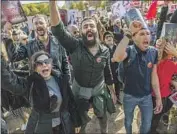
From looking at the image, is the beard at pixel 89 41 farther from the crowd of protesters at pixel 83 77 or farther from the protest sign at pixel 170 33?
the protest sign at pixel 170 33

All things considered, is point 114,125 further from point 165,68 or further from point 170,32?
point 170,32

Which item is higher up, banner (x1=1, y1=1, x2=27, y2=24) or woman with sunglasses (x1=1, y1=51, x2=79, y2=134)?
banner (x1=1, y1=1, x2=27, y2=24)

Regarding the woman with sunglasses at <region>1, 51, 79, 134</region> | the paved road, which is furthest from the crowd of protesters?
the paved road

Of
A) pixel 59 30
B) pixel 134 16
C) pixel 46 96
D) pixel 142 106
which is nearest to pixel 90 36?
pixel 59 30

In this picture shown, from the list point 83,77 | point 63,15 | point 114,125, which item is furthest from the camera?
point 63,15

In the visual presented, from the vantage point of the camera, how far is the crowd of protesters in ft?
9.66

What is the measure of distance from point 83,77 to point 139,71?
66 centimetres

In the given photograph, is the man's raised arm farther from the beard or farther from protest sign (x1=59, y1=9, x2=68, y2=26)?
protest sign (x1=59, y1=9, x2=68, y2=26)

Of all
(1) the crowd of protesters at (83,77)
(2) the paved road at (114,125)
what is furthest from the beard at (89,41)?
(2) the paved road at (114,125)

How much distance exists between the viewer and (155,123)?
12.4 ft

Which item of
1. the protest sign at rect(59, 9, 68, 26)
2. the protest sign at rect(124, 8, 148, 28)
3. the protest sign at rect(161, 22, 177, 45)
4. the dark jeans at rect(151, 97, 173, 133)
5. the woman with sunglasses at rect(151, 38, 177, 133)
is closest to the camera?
the protest sign at rect(124, 8, 148, 28)

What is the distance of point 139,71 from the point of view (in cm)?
317

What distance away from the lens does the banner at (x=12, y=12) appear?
3.27m

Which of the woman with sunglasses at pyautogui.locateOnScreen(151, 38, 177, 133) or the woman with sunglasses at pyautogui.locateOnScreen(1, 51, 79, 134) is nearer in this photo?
the woman with sunglasses at pyautogui.locateOnScreen(1, 51, 79, 134)
